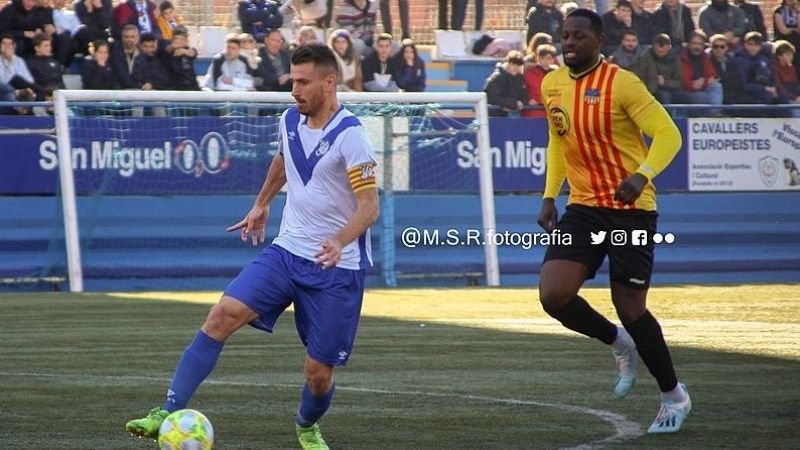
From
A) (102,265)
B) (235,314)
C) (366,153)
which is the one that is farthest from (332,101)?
(102,265)

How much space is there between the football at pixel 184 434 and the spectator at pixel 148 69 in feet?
43.1

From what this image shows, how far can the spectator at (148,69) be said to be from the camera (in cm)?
1942

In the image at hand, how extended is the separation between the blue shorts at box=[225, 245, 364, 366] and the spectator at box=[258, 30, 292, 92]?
1316cm

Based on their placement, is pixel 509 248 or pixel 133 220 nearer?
pixel 133 220

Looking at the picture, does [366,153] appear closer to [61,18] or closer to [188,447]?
[188,447]

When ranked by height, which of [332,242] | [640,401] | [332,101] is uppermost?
[332,101]

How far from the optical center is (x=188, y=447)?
666 cm

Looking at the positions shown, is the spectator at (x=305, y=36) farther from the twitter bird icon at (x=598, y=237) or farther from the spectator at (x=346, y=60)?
the twitter bird icon at (x=598, y=237)

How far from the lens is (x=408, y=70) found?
836 inches

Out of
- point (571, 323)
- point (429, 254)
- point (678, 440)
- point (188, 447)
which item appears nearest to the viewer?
point (188, 447)

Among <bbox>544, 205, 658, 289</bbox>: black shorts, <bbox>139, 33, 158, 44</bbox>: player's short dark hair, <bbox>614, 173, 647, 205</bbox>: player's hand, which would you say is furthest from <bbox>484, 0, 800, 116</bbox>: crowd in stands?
<bbox>614, 173, 647, 205</bbox>: player's hand

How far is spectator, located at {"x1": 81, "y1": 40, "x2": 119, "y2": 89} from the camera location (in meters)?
19.2

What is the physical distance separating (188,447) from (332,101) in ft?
5.50

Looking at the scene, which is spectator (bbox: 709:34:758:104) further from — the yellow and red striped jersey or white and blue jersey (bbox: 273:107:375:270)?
white and blue jersey (bbox: 273:107:375:270)
